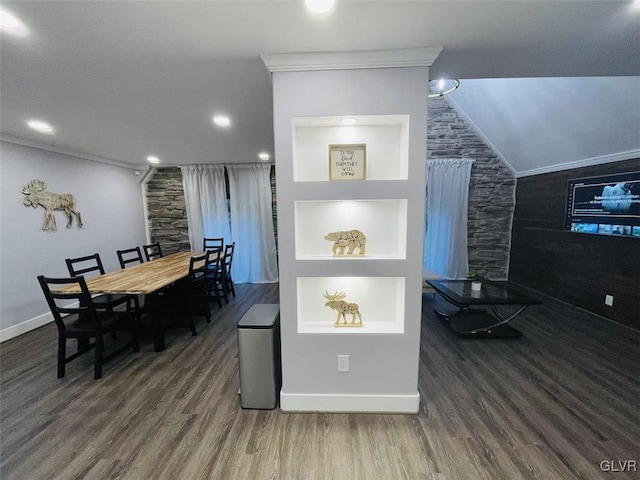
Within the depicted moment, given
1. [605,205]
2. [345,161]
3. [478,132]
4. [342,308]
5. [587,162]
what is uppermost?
[478,132]

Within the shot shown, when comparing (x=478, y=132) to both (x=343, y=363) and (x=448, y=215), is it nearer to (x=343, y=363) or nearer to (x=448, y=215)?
(x=448, y=215)

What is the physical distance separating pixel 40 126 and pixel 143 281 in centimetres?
205

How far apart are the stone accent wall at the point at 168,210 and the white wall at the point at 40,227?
0.59 meters

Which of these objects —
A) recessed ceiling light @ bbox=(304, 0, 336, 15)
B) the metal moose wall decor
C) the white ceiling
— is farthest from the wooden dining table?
recessed ceiling light @ bbox=(304, 0, 336, 15)

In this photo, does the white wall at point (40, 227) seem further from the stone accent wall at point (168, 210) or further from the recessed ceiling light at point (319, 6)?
the recessed ceiling light at point (319, 6)

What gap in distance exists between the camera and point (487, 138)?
15.4 ft

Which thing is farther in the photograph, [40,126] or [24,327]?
[24,327]

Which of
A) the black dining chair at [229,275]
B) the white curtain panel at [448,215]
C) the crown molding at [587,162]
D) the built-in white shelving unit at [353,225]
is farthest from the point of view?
the white curtain panel at [448,215]

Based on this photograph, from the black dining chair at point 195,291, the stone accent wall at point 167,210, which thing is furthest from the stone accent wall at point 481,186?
the stone accent wall at point 167,210

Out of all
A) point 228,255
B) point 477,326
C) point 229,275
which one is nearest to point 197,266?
point 228,255

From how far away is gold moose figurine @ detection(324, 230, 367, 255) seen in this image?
70.8 inches

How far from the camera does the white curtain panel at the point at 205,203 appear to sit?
16.4 feet

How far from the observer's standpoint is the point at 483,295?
2998 millimetres

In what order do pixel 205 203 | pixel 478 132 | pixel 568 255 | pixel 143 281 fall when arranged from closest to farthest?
pixel 143 281
pixel 568 255
pixel 478 132
pixel 205 203
